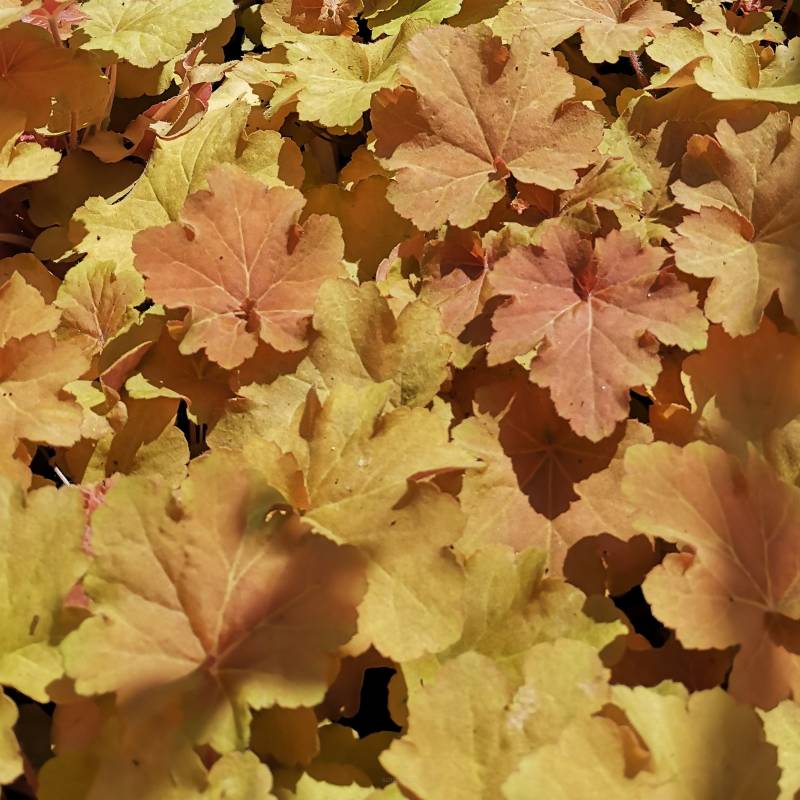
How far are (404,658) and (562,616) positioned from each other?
0.24 meters

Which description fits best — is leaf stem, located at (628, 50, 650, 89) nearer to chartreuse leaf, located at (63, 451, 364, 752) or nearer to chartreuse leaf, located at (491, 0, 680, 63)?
chartreuse leaf, located at (491, 0, 680, 63)

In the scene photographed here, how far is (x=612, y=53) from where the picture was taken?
188 cm

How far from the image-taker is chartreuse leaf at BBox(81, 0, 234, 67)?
1877mm

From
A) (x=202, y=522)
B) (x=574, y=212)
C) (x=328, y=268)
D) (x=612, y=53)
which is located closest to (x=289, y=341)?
(x=328, y=268)

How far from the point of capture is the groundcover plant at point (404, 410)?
1.06m

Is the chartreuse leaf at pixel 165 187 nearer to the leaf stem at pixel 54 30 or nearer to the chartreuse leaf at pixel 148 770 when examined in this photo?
the leaf stem at pixel 54 30

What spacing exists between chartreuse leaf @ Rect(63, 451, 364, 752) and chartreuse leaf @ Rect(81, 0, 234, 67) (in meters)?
1.12

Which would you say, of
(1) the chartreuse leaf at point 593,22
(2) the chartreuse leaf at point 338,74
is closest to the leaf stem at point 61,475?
(2) the chartreuse leaf at point 338,74

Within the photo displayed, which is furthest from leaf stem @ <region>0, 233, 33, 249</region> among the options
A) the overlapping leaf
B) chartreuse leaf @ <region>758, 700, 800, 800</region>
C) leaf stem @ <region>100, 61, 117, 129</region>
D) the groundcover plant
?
chartreuse leaf @ <region>758, 700, 800, 800</region>

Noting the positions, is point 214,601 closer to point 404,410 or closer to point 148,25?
point 404,410

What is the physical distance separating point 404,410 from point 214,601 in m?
0.40

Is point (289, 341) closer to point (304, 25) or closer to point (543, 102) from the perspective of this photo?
point (543, 102)

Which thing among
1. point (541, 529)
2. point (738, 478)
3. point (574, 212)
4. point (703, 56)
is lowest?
point (541, 529)

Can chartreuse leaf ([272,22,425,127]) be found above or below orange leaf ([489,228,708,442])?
above
